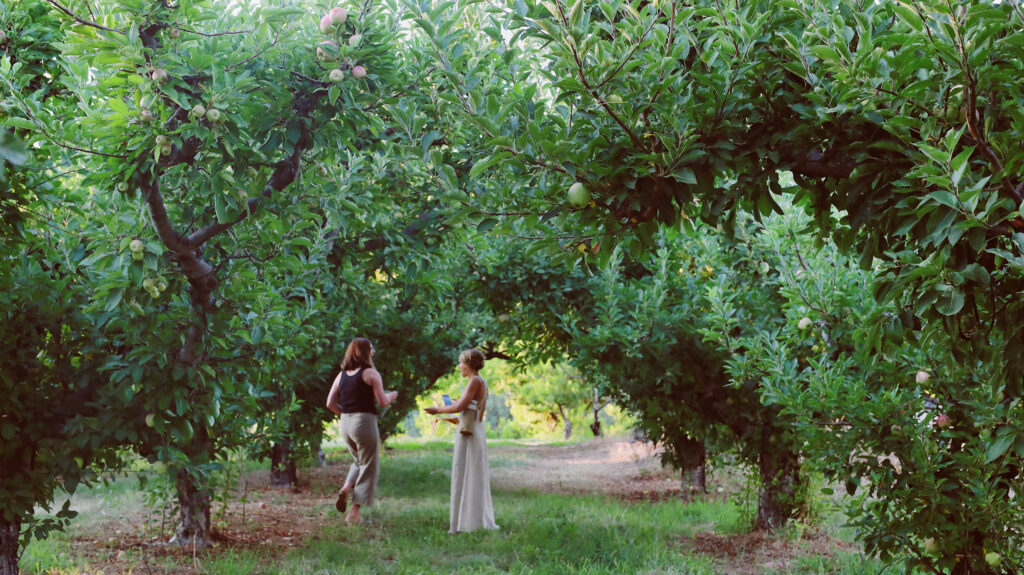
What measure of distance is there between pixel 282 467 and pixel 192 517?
220 inches

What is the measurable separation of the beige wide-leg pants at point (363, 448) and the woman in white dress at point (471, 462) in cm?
63

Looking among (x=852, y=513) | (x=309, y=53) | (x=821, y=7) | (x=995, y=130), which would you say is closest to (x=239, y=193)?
(x=309, y=53)

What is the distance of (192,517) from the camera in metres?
6.31

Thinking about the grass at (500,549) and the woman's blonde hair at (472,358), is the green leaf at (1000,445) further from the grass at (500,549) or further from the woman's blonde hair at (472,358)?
the woman's blonde hair at (472,358)

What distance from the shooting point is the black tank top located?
23.3ft

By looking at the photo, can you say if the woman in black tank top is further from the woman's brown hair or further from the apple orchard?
the apple orchard

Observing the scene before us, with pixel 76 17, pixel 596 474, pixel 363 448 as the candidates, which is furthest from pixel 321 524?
pixel 596 474

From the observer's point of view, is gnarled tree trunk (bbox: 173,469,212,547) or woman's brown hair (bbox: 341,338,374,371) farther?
woman's brown hair (bbox: 341,338,374,371)

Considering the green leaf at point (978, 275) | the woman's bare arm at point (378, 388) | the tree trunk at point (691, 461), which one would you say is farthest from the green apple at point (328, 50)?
the tree trunk at point (691, 461)

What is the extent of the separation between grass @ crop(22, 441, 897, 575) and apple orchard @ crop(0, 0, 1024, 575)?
63cm

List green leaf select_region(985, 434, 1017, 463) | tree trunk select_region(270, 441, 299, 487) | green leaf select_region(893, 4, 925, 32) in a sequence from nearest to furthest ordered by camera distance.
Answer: green leaf select_region(893, 4, 925, 32) < green leaf select_region(985, 434, 1017, 463) < tree trunk select_region(270, 441, 299, 487)

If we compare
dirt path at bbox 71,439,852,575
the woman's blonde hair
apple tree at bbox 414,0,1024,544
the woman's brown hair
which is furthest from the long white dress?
apple tree at bbox 414,0,1024,544

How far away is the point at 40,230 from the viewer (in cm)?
413

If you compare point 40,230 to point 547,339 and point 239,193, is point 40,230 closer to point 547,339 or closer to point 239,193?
point 239,193
